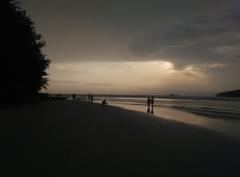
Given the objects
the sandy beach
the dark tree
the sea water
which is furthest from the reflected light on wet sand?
the dark tree

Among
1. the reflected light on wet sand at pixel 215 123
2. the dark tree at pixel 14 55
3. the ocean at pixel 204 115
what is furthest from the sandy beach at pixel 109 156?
the dark tree at pixel 14 55

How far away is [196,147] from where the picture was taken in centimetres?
962

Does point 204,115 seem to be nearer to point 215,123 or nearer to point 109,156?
point 215,123

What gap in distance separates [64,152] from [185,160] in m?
3.88

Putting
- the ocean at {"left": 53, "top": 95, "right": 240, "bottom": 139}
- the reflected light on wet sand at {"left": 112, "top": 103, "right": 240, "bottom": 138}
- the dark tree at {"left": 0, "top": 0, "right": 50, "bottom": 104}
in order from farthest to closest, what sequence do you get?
1. the dark tree at {"left": 0, "top": 0, "right": 50, "bottom": 104}
2. the ocean at {"left": 53, "top": 95, "right": 240, "bottom": 139}
3. the reflected light on wet sand at {"left": 112, "top": 103, "right": 240, "bottom": 138}

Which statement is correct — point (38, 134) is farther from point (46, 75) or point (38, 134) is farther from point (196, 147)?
point (46, 75)

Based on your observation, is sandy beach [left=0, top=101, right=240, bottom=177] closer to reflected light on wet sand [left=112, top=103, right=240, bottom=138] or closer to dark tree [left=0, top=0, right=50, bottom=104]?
reflected light on wet sand [left=112, top=103, right=240, bottom=138]

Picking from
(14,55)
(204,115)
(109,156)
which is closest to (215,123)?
(204,115)

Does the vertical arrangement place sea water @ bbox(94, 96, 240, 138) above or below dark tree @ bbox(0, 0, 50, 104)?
below

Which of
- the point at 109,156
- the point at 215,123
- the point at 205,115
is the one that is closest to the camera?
the point at 109,156

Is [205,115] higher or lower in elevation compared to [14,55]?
lower

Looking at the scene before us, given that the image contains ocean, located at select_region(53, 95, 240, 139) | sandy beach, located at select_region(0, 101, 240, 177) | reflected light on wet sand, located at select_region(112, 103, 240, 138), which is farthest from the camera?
ocean, located at select_region(53, 95, 240, 139)

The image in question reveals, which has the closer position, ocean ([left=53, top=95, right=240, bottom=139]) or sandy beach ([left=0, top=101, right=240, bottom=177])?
sandy beach ([left=0, top=101, right=240, bottom=177])

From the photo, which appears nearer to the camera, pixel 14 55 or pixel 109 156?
pixel 109 156
